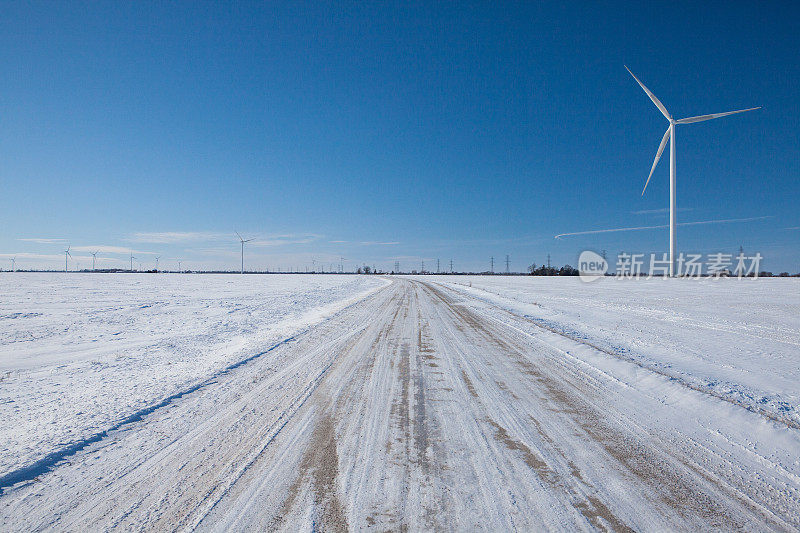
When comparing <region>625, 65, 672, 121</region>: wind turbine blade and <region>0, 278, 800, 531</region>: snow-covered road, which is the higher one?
<region>625, 65, 672, 121</region>: wind turbine blade

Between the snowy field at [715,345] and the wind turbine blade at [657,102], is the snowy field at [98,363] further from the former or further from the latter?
the wind turbine blade at [657,102]

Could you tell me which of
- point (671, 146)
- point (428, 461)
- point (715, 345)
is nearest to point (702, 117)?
point (671, 146)

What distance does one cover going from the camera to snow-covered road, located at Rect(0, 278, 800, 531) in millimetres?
2527

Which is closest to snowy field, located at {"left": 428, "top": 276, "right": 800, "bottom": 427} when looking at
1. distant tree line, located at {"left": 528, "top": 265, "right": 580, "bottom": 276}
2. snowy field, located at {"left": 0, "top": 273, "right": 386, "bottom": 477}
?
snowy field, located at {"left": 0, "top": 273, "right": 386, "bottom": 477}

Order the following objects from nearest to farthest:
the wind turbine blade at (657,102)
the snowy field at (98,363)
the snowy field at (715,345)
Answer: the snowy field at (98,363)
the snowy field at (715,345)
the wind turbine blade at (657,102)

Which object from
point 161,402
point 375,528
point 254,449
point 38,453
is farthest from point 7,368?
point 375,528

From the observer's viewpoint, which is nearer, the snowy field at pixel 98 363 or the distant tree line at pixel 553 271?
the snowy field at pixel 98 363

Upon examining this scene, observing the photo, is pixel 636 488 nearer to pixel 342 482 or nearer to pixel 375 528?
pixel 375 528

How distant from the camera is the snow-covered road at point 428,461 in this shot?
2527mm

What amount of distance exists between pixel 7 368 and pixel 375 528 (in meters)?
8.24

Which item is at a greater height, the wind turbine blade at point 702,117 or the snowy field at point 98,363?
the wind turbine blade at point 702,117

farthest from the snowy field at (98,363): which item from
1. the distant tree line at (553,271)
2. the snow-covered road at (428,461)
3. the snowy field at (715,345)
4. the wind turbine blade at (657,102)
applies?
the distant tree line at (553,271)

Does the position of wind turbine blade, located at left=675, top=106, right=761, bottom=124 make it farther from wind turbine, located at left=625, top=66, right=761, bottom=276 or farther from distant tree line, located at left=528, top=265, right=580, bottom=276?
distant tree line, located at left=528, top=265, right=580, bottom=276

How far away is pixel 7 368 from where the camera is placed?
663 centimetres
